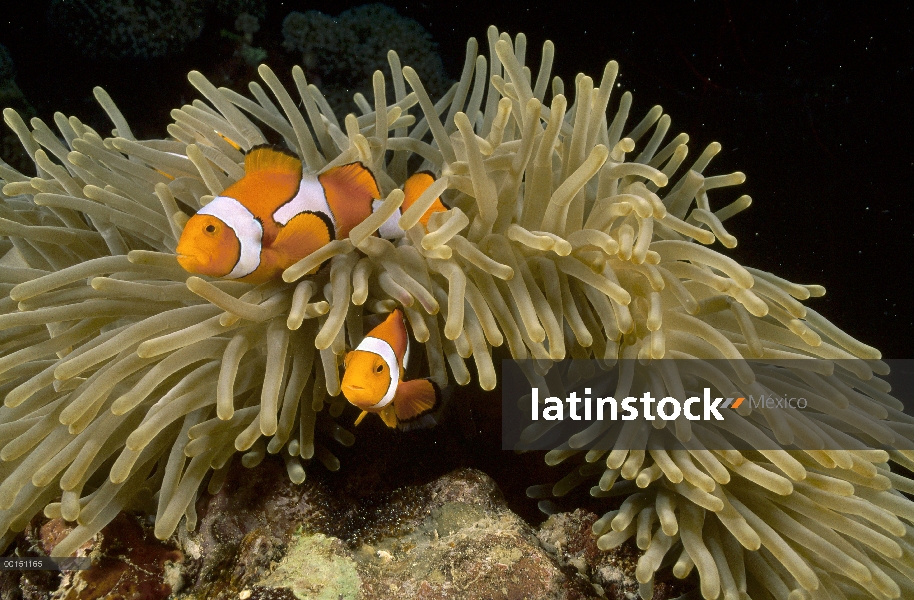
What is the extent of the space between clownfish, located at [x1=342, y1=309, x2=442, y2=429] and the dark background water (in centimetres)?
230

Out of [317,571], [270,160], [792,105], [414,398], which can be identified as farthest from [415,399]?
[792,105]

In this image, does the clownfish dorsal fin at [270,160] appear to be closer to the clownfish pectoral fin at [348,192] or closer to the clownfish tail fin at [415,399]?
the clownfish pectoral fin at [348,192]

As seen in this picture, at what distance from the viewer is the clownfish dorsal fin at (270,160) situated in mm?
1141

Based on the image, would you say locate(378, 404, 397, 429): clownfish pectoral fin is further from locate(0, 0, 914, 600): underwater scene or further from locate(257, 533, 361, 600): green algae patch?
locate(257, 533, 361, 600): green algae patch

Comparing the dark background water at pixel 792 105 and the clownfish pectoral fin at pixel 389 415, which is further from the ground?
the dark background water at pixel 792 105

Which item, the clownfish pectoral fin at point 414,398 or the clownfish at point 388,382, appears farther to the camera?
the clownfish pectoral fin at point 414,398

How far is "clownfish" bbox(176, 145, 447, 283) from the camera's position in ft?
3.28

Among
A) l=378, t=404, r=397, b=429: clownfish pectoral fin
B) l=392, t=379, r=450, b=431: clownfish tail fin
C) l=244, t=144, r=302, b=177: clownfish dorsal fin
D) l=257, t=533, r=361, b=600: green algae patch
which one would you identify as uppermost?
l=244, t=144, r=302, b=177: clownfish dorsal fin

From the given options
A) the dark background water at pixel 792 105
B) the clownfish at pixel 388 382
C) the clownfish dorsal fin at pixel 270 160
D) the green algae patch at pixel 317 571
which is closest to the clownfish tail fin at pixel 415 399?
the clownfish at pixel 388 382

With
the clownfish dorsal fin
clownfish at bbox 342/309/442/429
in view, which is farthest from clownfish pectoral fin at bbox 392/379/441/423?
the clownfish dorsal fin

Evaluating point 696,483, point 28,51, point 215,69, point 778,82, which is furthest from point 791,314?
point 28,51

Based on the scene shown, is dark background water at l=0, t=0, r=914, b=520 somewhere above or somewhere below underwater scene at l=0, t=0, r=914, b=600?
above

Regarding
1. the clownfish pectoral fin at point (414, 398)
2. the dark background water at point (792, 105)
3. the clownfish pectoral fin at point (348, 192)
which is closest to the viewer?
the clownfish pectoral fin at point (414, 398)

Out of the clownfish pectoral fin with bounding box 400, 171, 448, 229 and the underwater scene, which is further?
the clownfish pectoral fin with bounding box 400, 171, 448, 229
